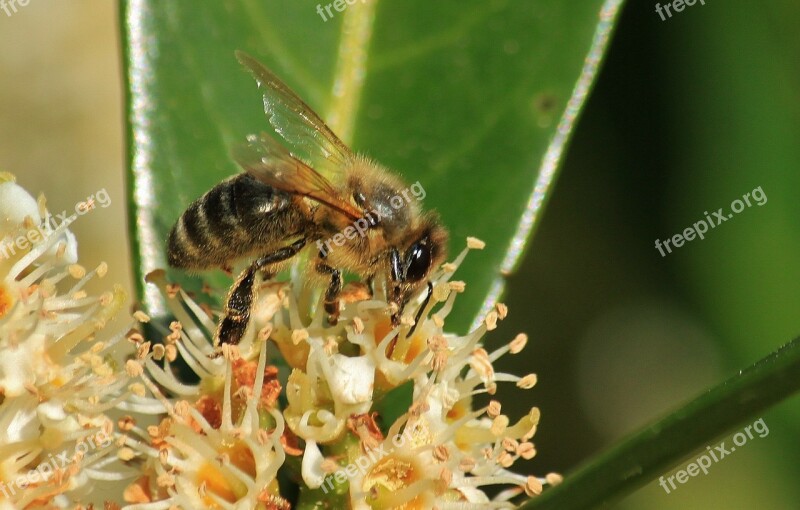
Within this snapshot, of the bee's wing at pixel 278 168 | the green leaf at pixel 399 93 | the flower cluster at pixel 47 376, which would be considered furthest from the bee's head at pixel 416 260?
the flower cluster at pixel 47 376

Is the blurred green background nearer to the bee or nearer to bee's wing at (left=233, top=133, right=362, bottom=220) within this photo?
the bee

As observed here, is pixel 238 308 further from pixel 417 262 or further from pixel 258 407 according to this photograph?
pixel 417 262

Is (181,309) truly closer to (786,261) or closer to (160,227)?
(160,227)

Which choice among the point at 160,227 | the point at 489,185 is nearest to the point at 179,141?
the point at 160,227

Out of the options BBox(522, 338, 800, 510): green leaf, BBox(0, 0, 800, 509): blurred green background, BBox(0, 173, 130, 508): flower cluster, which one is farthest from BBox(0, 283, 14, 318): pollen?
BBox(0, 0, 800, 509): blurred green background

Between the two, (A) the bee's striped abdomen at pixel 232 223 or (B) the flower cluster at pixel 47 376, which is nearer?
(B) the flower cluster at pixel 47 376

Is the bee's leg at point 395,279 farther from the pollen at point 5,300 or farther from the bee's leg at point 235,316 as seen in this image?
the pollen at point 5,300

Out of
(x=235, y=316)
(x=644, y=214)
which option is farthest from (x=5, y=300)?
(x=644, y=214)
